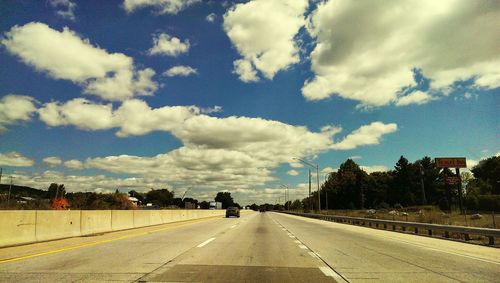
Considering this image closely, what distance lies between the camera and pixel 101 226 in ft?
72.0

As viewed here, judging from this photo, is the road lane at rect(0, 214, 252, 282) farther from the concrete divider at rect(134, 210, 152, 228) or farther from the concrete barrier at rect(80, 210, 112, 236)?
the concrete divider at rect(134, 210, 152, 228)

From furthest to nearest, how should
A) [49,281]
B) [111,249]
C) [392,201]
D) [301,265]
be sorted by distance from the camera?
[392,201] < [111,249] < [301,265] < [49,281]

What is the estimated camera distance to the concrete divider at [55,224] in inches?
555

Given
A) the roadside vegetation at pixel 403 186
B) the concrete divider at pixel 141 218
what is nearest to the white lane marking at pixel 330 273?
the concrete divider at pixel 141 218

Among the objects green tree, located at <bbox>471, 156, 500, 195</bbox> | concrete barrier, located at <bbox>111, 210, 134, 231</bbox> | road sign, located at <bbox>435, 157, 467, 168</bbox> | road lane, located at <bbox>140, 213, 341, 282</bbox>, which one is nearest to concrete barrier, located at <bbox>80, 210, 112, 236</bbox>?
concrete barrier, located at <bbox>111, 210, 134, 231</bbox>

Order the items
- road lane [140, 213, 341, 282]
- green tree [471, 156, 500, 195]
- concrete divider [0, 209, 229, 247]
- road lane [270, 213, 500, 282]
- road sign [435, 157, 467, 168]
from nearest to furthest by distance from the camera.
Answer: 1. road lane [140, 213, 341, 282]
2. road lane [270, 213, 500, 282]
3. concrete divider [0, 209, 229, 247]
4. road sign [435, 157, 467, 168]
5. green tree [471, 156, 500, 195]

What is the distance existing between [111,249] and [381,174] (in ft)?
532

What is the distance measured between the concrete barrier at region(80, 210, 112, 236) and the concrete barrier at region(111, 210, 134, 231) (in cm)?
70

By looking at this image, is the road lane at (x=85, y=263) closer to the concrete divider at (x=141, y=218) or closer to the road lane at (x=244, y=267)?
the road lane at (x=244, y=267)

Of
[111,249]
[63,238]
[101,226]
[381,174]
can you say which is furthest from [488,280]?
[381,174]

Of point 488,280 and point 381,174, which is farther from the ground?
point 381,174

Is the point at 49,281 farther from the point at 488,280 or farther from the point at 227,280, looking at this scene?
the point at 488,280

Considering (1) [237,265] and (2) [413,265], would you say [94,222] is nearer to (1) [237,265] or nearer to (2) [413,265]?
(1) [237,265]

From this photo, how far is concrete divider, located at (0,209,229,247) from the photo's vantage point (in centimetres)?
1409
